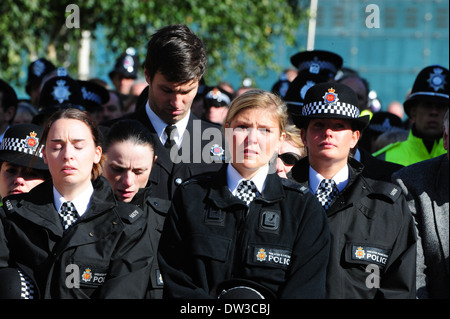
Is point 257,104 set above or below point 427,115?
below

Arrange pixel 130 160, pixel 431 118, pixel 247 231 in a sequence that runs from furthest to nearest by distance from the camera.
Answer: pixel 431 118
pixel 130 160
pixel 247 231

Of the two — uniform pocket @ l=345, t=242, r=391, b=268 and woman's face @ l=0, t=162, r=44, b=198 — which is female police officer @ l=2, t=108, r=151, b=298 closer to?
woman's face @ l=0, t=162, r=44, b=198

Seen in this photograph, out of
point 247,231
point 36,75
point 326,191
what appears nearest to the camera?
point 247,231

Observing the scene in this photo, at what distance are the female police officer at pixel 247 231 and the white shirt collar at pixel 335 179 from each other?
0.37 meters

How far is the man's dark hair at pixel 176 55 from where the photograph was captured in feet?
17.0

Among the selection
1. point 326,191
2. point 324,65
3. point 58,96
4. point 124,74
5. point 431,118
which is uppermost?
point 124,74

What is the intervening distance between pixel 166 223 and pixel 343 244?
988 millimetres

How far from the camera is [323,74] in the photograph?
7062 mm

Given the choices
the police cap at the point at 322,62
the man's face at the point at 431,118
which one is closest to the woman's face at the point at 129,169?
the police cap at the point at 322,62

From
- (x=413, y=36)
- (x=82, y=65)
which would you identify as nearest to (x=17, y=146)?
(x=82, y=65)

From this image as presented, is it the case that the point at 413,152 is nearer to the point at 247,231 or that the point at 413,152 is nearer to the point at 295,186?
the point at 295,186

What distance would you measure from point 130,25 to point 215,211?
11.3m

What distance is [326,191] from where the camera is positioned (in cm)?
476

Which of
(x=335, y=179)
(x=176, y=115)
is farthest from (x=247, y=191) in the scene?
(x=176, y=115)
